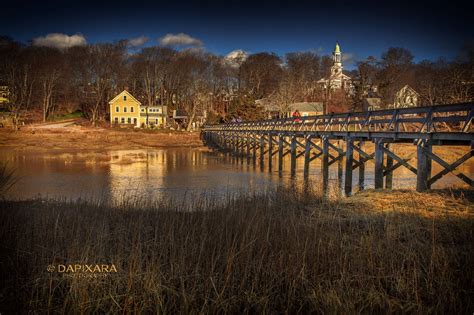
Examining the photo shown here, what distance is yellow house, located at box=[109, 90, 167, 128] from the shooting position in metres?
73.4

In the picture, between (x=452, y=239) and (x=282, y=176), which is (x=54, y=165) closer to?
(x=282, y=176)

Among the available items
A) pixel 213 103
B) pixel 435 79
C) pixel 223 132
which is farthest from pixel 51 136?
pixel 435 79

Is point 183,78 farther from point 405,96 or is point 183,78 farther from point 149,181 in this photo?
point 149,181

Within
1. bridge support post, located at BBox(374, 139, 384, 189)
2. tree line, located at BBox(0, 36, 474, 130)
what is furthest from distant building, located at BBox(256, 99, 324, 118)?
bridge support post, located at BBox(374, 139, 384, 189)

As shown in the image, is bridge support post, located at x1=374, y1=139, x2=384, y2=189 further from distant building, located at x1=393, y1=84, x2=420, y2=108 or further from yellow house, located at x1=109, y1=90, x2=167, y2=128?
yellow house, located at x1=109, y1=90, x2=167, y2=128

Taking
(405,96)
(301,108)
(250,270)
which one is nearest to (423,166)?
(250,270)

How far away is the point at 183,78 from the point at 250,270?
7167 centimetres

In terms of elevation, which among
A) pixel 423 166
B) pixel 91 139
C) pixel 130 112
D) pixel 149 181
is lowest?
pixel 149 181

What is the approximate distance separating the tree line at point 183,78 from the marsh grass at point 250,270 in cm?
4603

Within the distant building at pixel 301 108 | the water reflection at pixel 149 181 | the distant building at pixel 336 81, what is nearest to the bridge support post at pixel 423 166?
the water reflection at pixel 149 181

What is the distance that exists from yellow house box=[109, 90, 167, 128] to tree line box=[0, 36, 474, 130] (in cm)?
290

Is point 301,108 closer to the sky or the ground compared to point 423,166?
closer to the sky

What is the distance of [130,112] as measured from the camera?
7425cm

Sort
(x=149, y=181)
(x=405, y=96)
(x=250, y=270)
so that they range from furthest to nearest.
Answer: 1. (x=405, y=96)
2. (x=149, y=181)
3. (x=250, y=270)
